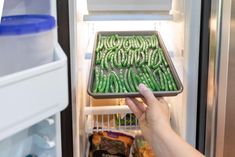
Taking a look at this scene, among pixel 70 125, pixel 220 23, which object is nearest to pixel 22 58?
pixel 70 125

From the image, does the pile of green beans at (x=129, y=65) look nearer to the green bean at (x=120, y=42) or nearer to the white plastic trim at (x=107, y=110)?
the green bean at (x=120, y=42)

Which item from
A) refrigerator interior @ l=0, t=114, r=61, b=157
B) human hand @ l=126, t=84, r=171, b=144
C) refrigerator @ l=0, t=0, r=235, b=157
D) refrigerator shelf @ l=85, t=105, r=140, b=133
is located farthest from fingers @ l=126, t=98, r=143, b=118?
refrigerator interior @ l=0, t=114, r=61, b=157

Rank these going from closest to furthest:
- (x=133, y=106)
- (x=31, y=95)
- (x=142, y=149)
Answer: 1. (x=31, y=95)
2. (x=133, y=106)
3. (x=142, y=149)

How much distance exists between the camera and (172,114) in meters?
1.40

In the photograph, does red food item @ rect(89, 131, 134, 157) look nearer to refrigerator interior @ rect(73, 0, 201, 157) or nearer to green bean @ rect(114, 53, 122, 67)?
refrigerator interior @ rect(73, 0, 201, 157)

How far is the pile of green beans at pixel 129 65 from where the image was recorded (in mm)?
1091

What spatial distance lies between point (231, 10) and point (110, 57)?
16.9 inches

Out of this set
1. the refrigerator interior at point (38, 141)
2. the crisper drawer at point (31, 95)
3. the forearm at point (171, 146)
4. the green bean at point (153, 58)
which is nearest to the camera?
the crisper drawer at point (31, 95)

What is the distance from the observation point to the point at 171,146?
1.00 m

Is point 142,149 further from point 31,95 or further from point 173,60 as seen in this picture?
point 31,95

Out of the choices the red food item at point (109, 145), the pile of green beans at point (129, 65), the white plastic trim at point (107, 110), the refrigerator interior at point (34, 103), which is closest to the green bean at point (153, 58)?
the pile of green beans at point (129, 65)

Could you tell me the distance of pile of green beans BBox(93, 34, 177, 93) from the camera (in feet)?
3.58

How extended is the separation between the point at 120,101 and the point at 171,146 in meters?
0.52

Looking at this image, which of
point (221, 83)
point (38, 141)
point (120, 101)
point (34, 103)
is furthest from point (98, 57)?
point (34, 103)
